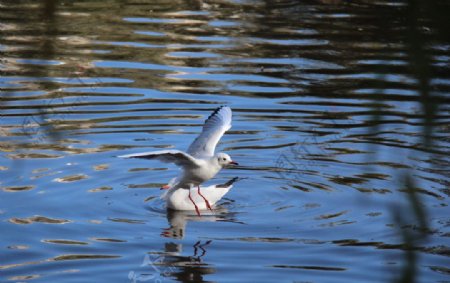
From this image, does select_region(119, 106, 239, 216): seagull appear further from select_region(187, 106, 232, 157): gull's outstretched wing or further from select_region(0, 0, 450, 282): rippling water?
select_region(0, 0, 450, 282): rippling water

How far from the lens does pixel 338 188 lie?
9.35 meters

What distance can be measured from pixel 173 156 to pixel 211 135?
1.44m

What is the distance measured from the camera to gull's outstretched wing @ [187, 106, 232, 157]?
926 cm

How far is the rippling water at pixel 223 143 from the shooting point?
718 cm

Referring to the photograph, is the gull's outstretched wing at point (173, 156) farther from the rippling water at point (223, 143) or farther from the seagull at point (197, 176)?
the rippling water at point (223, 143)

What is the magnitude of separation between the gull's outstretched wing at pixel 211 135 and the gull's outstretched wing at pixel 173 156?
1.79ft

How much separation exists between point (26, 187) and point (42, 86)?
4.13 metres

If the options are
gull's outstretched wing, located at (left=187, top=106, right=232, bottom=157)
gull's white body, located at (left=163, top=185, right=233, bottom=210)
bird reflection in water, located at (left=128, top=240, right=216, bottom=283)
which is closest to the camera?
bird reflection in water, located at (left=128, top=240, right=216, bottom=283)

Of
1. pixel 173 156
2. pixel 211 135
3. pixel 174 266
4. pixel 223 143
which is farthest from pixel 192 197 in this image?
pixel 223 143

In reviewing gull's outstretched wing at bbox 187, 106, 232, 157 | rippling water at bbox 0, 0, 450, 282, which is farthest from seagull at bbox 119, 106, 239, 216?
rippling water at bbox 0, 0, 450, 282

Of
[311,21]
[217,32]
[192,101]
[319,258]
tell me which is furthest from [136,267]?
[311,21]

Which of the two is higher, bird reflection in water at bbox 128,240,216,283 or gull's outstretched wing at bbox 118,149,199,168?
gull's outstretched wing at bbox 118,149,199,168

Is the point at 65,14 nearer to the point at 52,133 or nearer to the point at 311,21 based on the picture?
the point at 311,21

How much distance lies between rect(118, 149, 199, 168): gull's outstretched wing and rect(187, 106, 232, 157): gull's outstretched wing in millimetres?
545
